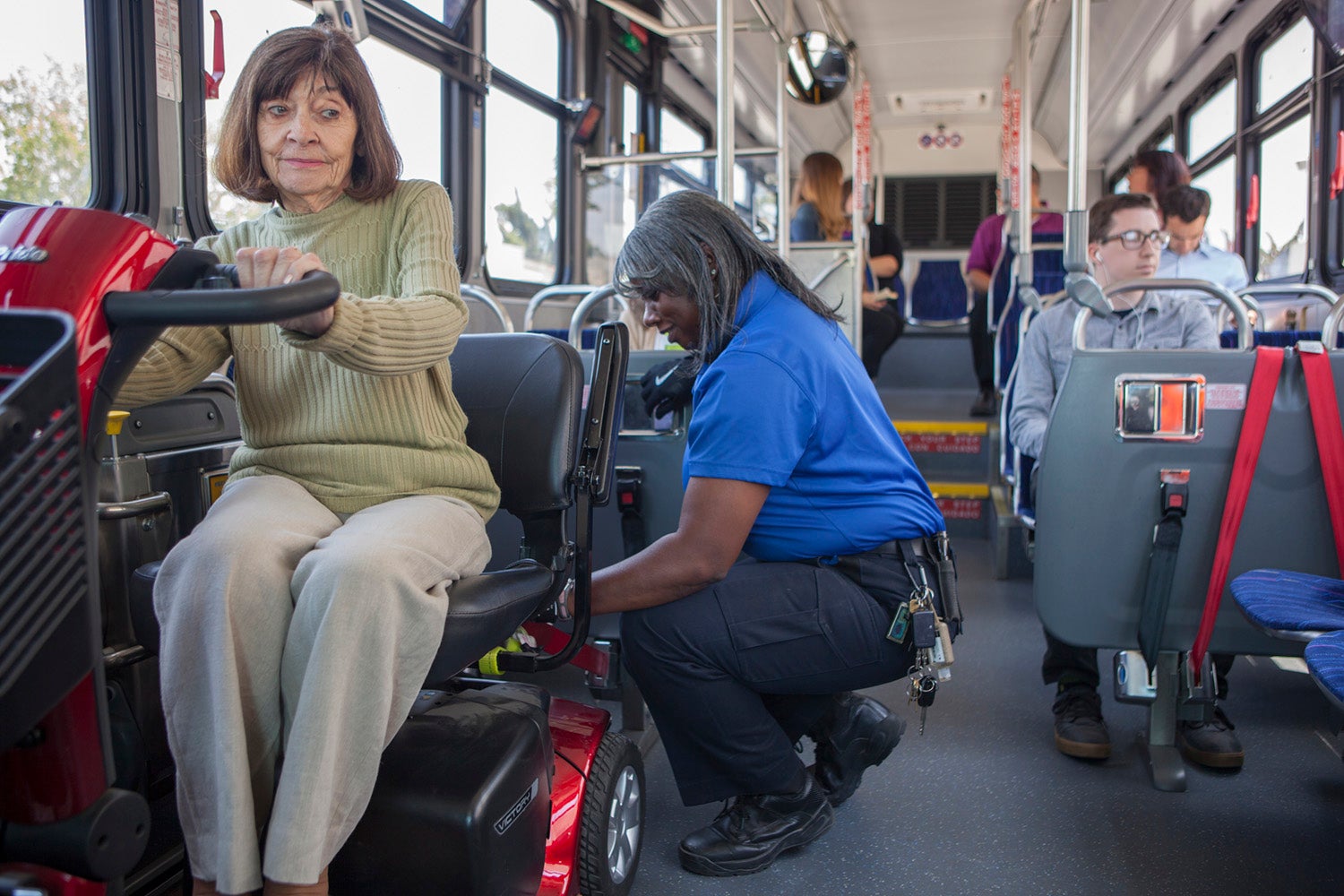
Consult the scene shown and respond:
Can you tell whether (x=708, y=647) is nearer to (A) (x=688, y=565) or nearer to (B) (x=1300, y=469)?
(A) (x=688, y=565)

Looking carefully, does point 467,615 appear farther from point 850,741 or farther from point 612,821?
point 850,741

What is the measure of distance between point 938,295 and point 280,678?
42.1ft

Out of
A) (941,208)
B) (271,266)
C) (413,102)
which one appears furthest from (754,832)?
(941,208)

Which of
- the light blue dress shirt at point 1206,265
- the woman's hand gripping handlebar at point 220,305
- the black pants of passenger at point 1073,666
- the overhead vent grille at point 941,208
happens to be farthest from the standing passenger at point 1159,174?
the overhead vent grille at point 941,208

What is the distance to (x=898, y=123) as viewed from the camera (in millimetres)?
14023

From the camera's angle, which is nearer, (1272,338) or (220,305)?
(220,305)

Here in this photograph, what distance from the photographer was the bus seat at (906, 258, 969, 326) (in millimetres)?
12891

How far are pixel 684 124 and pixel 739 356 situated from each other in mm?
8157

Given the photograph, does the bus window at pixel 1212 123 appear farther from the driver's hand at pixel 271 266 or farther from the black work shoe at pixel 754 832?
the driver's hand at pixel 271 266

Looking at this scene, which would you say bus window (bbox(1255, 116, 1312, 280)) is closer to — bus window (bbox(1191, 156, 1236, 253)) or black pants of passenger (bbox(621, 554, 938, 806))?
bus window (bbox(1191, 156, 1236, 253))

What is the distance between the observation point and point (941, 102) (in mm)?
12570

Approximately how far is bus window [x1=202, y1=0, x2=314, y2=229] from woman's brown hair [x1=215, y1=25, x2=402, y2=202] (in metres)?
1.36

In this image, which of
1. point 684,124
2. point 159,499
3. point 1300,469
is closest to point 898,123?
point 684,124

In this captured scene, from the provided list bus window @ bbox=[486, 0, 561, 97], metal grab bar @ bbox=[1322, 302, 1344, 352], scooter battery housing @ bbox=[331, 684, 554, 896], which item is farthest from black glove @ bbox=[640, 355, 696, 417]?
bus window @ bbox=[486, 0, 561, 97]
